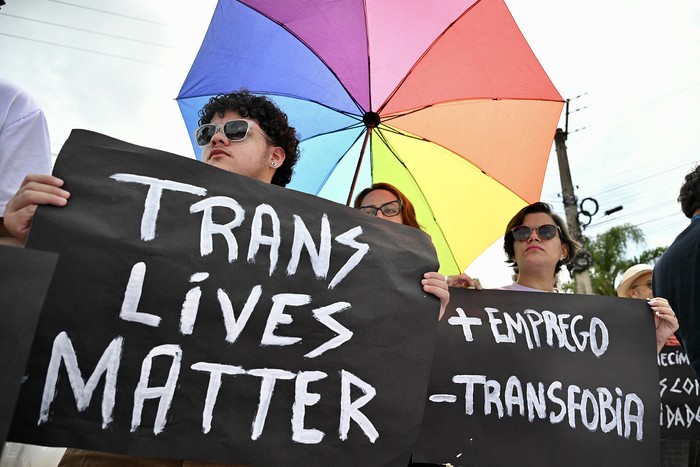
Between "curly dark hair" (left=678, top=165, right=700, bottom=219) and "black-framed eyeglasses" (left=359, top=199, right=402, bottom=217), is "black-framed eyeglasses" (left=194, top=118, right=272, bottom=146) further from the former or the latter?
"curly dark hair" (left=678, top=165, right=700, bottom=219)

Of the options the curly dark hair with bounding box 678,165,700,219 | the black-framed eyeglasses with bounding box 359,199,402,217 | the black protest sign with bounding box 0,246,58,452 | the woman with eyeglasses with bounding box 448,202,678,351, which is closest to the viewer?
the black protest sign with bounding box 0,246,58,452

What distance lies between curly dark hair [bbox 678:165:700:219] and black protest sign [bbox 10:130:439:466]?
1747 mm

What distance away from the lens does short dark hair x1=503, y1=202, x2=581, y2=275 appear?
3.20m

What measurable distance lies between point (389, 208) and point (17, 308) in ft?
5.91

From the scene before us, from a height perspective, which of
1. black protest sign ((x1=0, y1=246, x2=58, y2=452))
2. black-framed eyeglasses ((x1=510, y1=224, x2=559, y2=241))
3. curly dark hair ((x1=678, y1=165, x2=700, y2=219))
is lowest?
black protest sign ((x1=0, y1=246, x2=58, y2=452))

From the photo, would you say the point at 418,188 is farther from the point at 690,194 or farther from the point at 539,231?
the point at 690,194

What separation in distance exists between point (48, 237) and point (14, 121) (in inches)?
24.7

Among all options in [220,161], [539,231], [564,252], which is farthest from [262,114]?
[564,252]

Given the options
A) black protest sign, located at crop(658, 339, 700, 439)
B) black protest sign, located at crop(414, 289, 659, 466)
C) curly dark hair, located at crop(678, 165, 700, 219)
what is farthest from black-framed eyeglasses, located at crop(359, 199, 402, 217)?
black protest sign, located at crop(658, 339, 700, 439)

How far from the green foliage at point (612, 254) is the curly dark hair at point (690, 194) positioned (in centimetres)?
1875

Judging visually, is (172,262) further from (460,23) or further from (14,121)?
(460,23)

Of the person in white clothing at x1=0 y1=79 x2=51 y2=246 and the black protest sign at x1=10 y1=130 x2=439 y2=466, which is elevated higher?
the person in white clothing at x1=0 y1=79 x2=51 y2=246

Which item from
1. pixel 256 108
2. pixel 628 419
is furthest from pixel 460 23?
pixel 628 419

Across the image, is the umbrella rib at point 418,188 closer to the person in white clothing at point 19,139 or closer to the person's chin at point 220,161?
the person's chin at point 220,161
